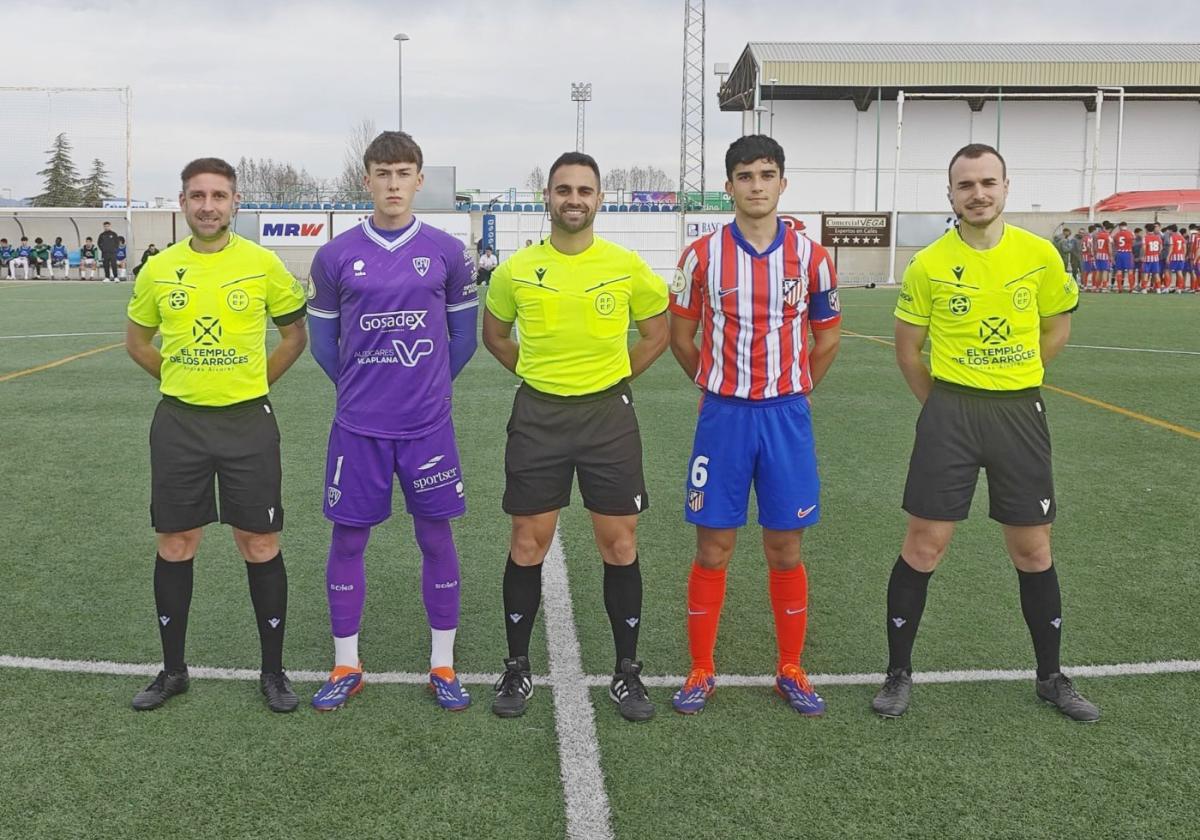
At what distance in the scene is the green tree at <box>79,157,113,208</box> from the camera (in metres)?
69.0

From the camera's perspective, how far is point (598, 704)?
12.9ft

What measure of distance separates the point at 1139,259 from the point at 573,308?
30.5 m

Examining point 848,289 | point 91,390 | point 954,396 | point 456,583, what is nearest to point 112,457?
point 91,390

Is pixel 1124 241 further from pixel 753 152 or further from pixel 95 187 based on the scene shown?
pixel 95 187

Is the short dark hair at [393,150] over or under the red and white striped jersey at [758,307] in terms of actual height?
over

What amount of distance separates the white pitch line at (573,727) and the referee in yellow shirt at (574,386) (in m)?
0.16

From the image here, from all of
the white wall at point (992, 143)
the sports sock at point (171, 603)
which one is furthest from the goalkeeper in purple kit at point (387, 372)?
the white wall at point (992, 143)

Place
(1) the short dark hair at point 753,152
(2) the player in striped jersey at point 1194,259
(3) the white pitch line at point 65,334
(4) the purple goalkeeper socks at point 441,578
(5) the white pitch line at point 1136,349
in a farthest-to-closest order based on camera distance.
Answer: (2) the player in striped jersey at point 1194,259 → (3) the white pitch line at point 65,334 → (5) the white pitch line at point 1136,349 → (4) the purple goalkeeper socks at point 441,578 → (1) the short dark hair at point 753,152

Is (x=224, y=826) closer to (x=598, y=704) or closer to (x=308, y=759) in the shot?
(x=308, y=759)

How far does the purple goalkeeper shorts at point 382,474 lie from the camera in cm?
384

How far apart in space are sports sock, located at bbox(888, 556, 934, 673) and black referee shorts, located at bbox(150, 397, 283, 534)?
92.0 inches

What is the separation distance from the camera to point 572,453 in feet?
12.6

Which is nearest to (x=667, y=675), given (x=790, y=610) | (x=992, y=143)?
(x=790, y=610)

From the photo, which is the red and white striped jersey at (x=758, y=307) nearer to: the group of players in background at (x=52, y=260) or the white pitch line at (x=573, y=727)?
the white pitch line at (x=573, y=727)
